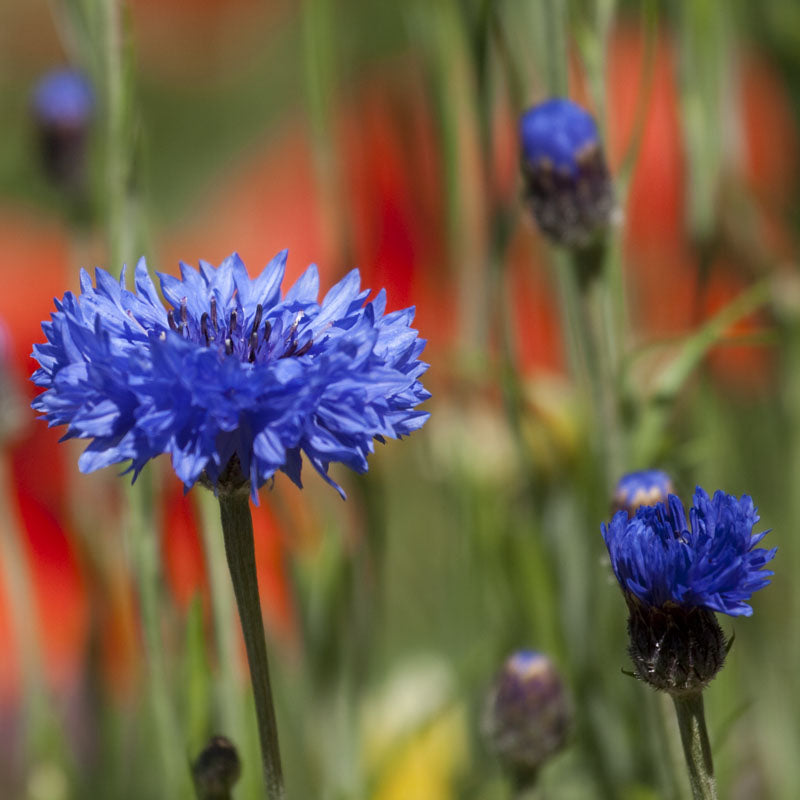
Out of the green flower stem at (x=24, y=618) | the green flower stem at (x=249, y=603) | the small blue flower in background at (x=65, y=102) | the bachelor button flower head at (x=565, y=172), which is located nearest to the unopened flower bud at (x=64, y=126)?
the small blue flower in background at (x=65, y=102)

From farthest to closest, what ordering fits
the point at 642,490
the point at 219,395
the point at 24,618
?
the point at 24,618
the point at 642,490
the point at 219,395

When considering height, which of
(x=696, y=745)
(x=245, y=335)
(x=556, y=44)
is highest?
(x=556, y=44)

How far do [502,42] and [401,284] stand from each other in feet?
1.27

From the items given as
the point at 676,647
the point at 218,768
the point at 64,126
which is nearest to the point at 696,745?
the point at 676,647

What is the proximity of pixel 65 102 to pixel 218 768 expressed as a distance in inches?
15.7

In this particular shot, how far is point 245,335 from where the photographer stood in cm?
34

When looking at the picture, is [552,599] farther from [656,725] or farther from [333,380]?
[333,380]

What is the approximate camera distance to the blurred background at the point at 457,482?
19.3 inches

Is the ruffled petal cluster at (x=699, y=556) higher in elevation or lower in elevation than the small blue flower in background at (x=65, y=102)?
lower

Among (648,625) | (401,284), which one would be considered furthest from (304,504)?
(648,625)

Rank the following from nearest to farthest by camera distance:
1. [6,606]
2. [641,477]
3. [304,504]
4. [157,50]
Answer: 1. [641,477]
2. [304,504]
3. [6,606]
4. [157,50]

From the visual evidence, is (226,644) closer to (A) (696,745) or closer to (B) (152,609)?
(B) (152,609)

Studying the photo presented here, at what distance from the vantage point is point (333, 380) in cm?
29

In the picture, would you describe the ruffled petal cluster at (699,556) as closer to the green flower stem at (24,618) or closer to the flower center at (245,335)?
the flower center at (245,335)
